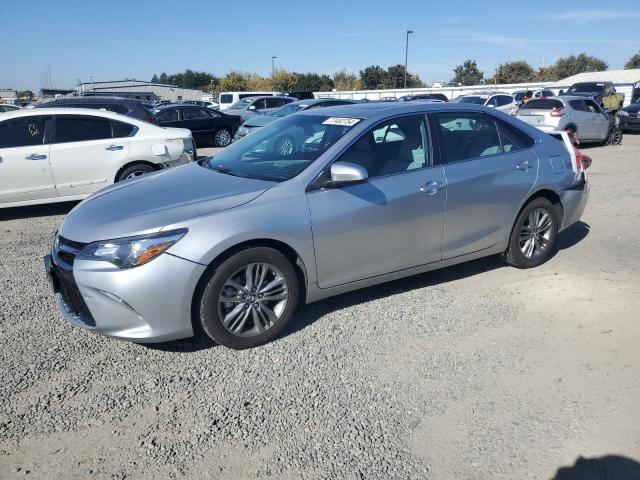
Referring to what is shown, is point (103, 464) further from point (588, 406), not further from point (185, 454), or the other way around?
point (588, 406)

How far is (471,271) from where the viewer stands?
17.3ft

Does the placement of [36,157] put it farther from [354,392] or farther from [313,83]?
[313,83]

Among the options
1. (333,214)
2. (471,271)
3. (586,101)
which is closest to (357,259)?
(333,214)

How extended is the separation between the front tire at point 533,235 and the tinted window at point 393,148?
1.32 m

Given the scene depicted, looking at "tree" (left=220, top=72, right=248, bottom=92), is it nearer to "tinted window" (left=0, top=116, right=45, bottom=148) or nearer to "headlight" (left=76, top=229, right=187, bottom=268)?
"tinted window" (left=0, top=116, right=45, bottom=148)

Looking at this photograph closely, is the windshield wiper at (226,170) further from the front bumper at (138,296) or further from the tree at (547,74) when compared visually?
the tree at (547,74)

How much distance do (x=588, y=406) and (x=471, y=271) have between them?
2.30 meters

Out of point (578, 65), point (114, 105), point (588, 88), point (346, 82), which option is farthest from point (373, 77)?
point (114, 105)

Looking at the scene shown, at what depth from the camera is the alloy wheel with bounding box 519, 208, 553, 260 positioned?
202 inches

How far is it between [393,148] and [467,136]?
85cm

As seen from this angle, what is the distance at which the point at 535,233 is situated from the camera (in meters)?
5.21

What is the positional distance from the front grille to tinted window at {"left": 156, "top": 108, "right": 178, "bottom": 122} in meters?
14.1

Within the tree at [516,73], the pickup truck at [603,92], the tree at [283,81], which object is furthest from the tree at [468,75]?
the pickup truck at [603,92]

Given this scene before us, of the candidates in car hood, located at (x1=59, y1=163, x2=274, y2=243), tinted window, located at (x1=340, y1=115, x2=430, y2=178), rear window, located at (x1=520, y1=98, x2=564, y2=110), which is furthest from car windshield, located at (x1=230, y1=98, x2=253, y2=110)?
car hood, located at (x1=59, y1=163, x2=274, y2=243)
